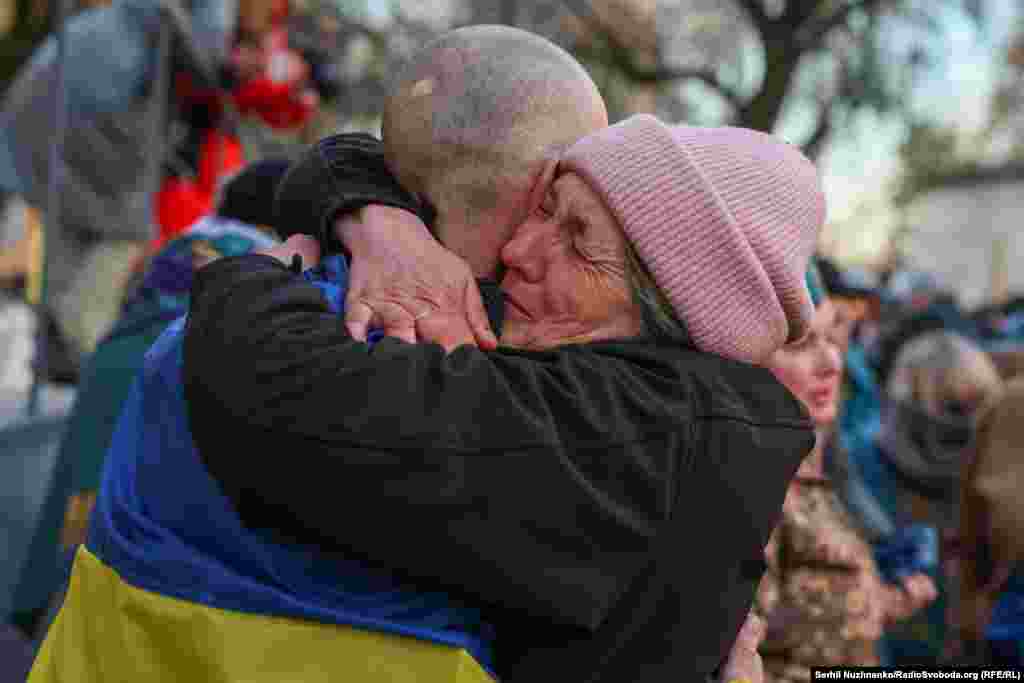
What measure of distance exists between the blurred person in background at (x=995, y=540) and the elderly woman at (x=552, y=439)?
2.89 m

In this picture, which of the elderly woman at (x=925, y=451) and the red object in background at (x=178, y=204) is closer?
the elderly woman at (x=925, y=451)

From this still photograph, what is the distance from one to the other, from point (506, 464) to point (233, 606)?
351mm

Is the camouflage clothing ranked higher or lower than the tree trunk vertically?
lower

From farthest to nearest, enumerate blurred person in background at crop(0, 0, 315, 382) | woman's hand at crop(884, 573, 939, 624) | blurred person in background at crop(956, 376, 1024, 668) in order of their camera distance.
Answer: blurred person in background at crop(0, 0, 315, 382) < blurred person in background at crop(956, 376, 1024, 668) < woman's hand at crop(884, 573, 939, 624)

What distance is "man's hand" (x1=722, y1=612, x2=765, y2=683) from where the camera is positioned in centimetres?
151

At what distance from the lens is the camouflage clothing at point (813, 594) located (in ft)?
9.62

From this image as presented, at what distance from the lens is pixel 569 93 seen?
142 centimetres

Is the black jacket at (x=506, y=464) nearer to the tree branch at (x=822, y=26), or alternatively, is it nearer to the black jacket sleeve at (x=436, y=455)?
the black jacket sleeve at (x=436, y=455)

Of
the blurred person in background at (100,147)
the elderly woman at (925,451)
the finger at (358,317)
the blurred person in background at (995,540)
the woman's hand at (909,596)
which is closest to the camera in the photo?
the finger at (358,317)

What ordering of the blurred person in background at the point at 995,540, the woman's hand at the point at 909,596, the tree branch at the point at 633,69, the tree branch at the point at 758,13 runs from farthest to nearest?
the tree branch at the point at 633,69, the tree branch at the point at 758,13, the blurred person in background at the point at 995,540, the woman's hand at the point at 909,596

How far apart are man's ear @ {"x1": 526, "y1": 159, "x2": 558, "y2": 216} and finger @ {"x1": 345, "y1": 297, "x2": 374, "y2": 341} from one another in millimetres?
255

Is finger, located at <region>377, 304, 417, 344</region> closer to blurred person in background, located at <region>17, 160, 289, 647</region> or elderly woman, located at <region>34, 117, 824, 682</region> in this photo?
elderly woman, located at <region>34, 117, 824, 682</region>

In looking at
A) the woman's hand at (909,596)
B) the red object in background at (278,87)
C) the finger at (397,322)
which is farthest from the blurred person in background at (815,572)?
the red object in background at (278,87)

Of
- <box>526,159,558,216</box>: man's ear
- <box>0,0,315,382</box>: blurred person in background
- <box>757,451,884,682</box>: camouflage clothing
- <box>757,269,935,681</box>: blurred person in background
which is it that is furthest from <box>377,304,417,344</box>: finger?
<box>0,0,315,382</box>: blurred person in background
